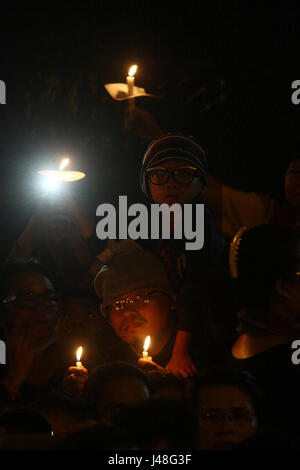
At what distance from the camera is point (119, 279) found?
3.42 metres

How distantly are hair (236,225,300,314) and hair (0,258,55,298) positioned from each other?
98 centimetres

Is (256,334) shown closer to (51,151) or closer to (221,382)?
(221,382)

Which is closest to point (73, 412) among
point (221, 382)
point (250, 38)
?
point (221, 382)

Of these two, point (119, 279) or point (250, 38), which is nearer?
point (119, 279)

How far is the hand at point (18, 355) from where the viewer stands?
10.9ft

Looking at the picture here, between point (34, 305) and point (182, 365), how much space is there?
31.4 inches

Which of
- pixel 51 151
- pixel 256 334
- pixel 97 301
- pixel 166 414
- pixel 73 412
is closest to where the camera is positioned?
pixel 166 414

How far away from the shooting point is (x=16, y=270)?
11.5 ft

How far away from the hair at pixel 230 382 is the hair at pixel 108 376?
239mm

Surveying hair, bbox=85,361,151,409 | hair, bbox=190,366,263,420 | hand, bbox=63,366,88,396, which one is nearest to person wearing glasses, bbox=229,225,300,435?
hair, bbox=190,366,263,420

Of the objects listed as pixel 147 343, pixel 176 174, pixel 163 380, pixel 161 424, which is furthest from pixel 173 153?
pixel 161 424

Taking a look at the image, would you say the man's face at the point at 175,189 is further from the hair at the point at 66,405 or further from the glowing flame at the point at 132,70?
the hair at the point at 66,405

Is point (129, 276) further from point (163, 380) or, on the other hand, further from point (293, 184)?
point (293, 184)

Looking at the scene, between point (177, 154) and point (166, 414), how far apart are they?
5.32ft
